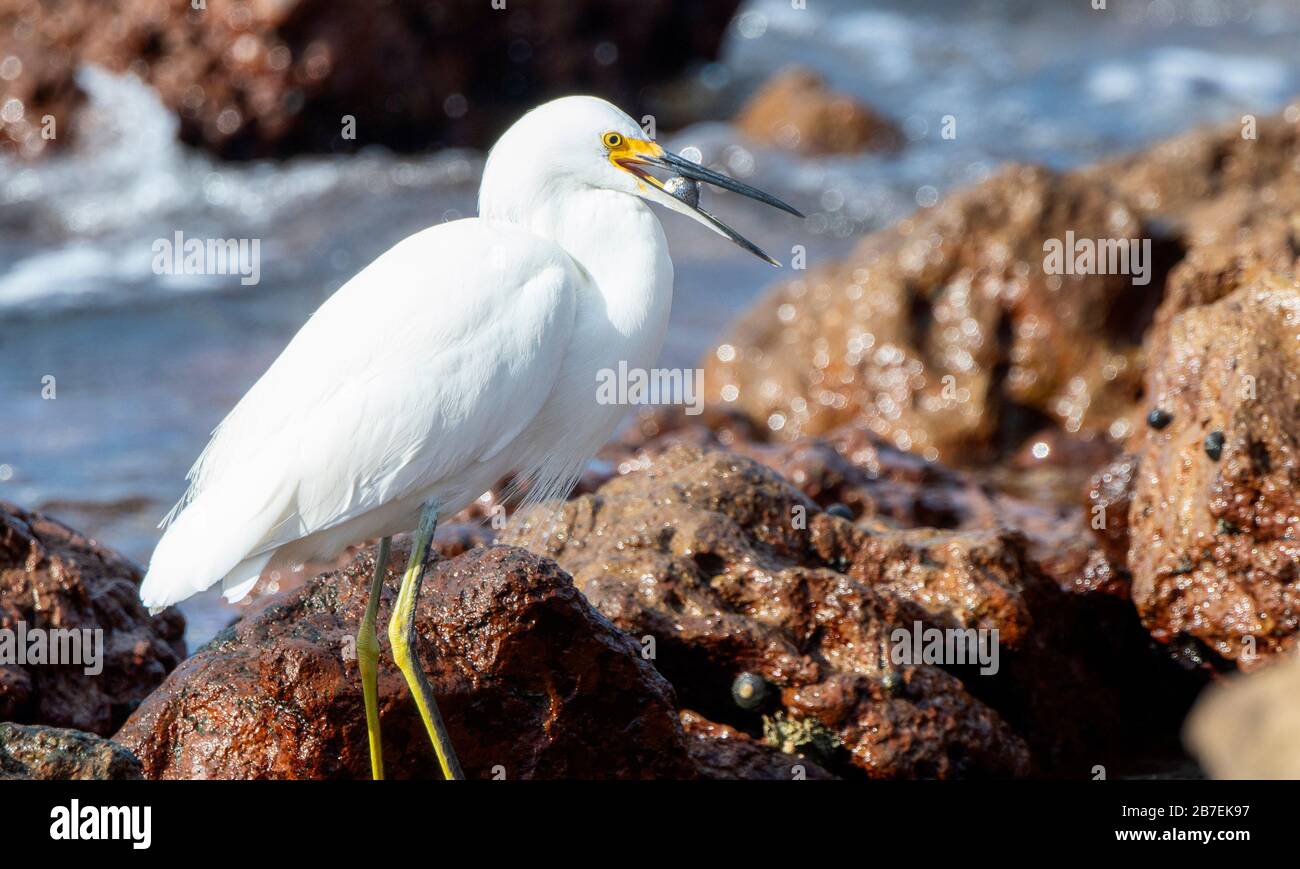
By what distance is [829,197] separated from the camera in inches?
628

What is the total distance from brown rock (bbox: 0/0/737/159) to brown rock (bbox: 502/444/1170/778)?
10.7 meters

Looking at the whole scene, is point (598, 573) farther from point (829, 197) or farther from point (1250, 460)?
point (829, 197)

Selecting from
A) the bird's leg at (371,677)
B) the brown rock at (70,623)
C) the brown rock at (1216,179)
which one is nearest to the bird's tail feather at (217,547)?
the bird's leg at (371,677)

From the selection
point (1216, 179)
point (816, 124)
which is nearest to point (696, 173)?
point (1216, 179)

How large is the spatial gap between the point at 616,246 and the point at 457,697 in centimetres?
143

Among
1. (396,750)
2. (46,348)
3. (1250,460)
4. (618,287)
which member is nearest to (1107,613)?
(1250,460)

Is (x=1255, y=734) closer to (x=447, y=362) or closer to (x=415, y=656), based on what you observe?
(x=415, y=656)

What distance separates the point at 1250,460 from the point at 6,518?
14.6 ft

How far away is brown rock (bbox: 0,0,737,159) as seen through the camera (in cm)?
1527

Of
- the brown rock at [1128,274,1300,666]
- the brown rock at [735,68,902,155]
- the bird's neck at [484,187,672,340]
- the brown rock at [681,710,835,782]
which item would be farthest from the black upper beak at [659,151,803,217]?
the brown rock at [735,68,902,155]

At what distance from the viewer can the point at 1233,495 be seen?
5.48 meters

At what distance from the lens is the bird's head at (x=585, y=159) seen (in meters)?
4.66

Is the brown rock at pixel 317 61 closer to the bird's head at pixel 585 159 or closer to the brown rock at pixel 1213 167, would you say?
the brown rock at pixel 1213 167

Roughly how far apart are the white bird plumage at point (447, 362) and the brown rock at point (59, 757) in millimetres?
613
